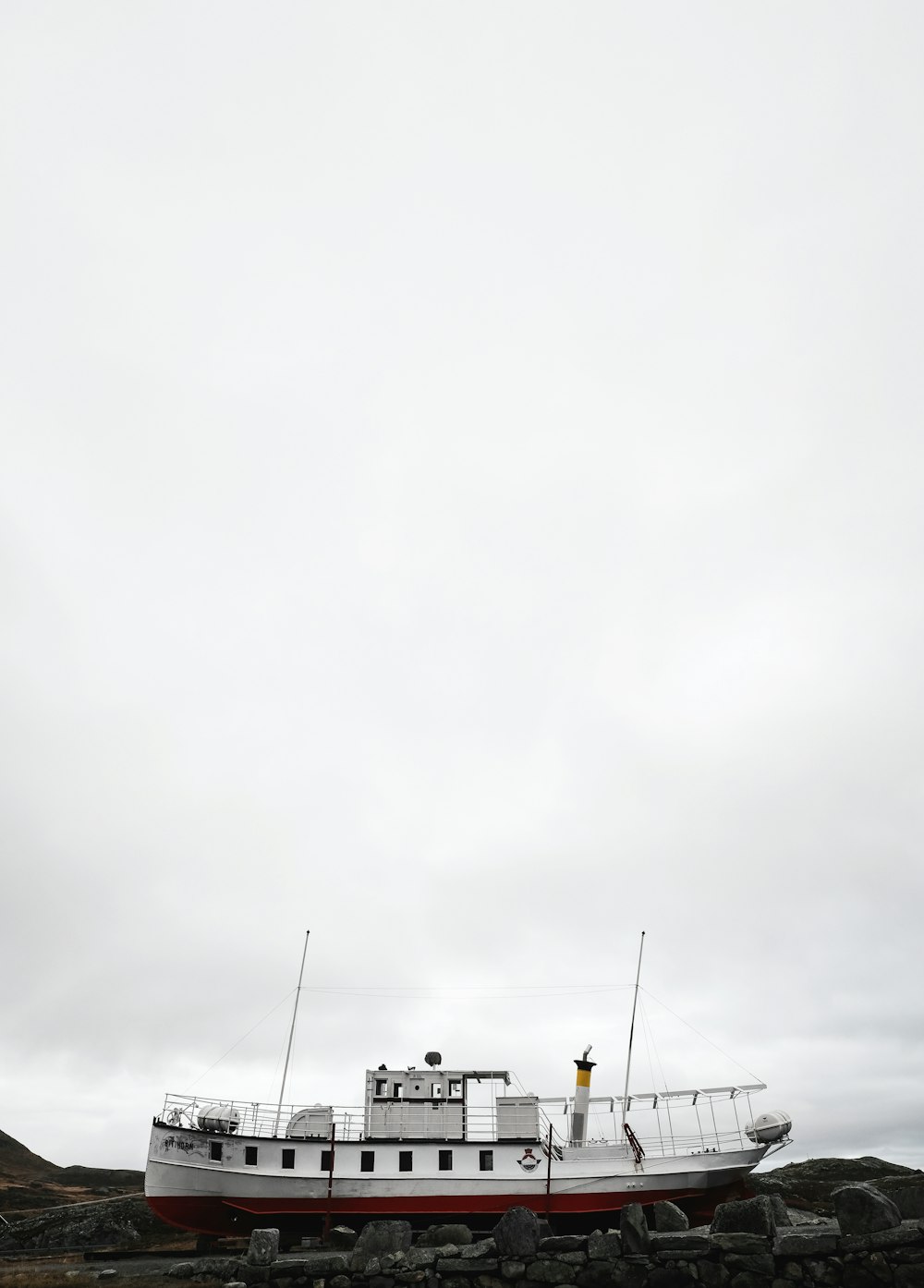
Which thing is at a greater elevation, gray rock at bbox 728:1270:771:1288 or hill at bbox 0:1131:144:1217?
hill at bbox 0:1131:144:1217

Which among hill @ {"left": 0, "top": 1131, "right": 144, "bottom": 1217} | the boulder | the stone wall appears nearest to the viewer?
the stone wall

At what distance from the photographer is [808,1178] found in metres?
59.1

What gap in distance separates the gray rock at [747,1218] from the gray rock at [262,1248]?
7485 millimetres

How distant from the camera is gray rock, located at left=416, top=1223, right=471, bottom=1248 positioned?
47.8 ft

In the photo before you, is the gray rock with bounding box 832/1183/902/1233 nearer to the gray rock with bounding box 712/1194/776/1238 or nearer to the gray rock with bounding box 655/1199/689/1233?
the gray rock with bounding box 712/1194/776/1238

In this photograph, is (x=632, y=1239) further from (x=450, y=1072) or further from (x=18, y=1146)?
(x=18, y=1146)

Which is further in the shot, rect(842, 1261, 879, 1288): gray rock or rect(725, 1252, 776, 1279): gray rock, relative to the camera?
rect(725, 1252, 776, 1279): gray rock

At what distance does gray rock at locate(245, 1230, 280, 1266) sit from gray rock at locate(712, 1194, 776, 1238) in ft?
24.6

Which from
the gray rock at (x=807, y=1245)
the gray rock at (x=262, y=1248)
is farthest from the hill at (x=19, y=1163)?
the gray rock at (x=807, y=1245)

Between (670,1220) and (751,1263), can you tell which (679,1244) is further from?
(670,1220)

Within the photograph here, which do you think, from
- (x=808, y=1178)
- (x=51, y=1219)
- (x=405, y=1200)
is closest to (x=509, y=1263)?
(x=405, y=1200)

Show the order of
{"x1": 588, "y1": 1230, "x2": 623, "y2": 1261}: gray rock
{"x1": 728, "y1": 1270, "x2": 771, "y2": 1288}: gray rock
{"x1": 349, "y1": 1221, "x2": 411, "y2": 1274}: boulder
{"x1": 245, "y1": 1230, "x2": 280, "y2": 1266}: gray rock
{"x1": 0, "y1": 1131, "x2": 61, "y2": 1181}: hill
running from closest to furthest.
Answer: {"x1": 728, "y1": 1270, "x2": 771, "y2": 1288}: gray rock → {"x1": 588, "y1": 1230, "x2": 623, "y2": 1261}: gray rock → {"x1": 349, "y1": 1221, "x2": 411, "y2": 1274}: boulder → {"x1": 245, "y1": 1230, "x2": 280, "y2": 1266}: gray rock → {"x1": 0, "y1": 1131, "x2": 61, "y2": 1181}: hill

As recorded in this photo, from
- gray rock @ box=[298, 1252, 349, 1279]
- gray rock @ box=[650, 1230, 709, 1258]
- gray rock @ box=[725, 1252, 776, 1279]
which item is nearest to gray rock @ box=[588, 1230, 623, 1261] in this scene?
gray rock @ box=[650, 1230, 709, 1258]

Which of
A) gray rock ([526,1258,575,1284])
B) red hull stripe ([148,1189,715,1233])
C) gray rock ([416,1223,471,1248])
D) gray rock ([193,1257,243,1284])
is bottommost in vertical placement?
gray rock ([526,1258,575,1284])
